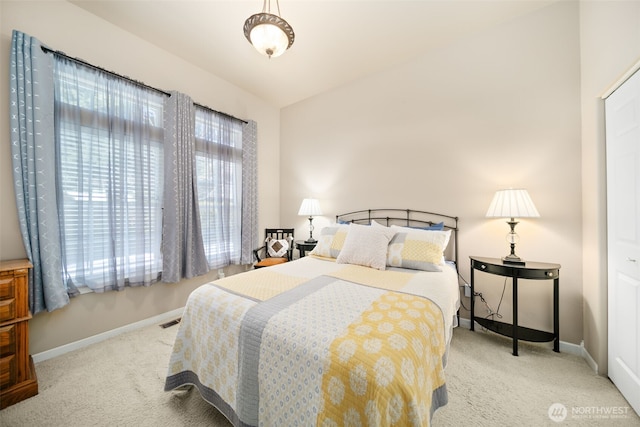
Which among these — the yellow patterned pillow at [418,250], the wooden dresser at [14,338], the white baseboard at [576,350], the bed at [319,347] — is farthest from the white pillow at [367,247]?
the wooden dresser at [14,338]

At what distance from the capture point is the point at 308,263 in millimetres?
2340

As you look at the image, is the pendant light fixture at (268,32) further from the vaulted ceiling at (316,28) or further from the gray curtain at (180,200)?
the gray curtain at (180,200)

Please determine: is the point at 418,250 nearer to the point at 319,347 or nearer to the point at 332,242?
the point at 332,242

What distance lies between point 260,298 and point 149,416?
984mm

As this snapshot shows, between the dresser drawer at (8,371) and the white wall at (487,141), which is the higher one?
the white wall at (487,141)

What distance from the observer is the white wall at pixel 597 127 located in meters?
1.52

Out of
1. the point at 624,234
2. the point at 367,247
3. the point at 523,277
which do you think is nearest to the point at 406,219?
the point at 367,247

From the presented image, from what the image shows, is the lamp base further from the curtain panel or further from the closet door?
the curtain panel

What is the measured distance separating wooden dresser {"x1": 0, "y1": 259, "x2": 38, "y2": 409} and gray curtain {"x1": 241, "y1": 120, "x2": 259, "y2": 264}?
81.3 inches

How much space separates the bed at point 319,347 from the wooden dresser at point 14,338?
0.97m

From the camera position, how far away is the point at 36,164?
1828 millimetres

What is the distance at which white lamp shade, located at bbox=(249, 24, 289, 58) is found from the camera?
1616 millimetres

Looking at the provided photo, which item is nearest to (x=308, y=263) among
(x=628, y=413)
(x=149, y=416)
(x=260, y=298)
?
(x=260, y=298)

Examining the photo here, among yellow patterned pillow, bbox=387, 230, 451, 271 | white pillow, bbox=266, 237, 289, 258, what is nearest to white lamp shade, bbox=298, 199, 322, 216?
white pillow, bbox=266, 237, 289, 258
